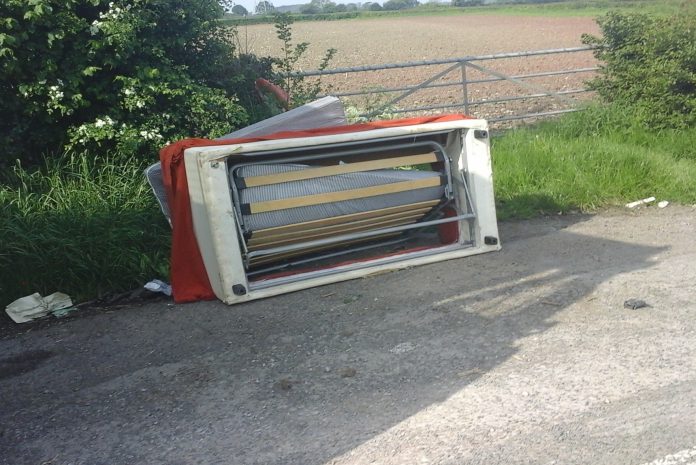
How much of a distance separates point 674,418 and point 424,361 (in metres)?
1.44

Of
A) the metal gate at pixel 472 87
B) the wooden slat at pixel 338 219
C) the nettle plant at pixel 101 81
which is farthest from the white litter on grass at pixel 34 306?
the metal gate at pixel 472 87

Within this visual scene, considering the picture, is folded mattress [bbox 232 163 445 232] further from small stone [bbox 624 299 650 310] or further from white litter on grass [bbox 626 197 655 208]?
white litter on grass [bbox 626 197 655 208]

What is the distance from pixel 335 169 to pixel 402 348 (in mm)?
1837

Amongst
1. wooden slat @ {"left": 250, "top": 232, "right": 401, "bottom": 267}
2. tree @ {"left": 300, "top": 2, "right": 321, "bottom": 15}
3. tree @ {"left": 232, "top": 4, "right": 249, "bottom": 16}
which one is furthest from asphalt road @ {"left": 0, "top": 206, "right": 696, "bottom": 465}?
tree @ {"left": 300, "top": 2, "right": 321, "bottom": 15}

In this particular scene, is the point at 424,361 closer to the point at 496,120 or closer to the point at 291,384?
the point at 291,384

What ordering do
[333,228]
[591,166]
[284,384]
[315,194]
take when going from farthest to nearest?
[591,166] < [333,228] < [315,194] < [284,384]

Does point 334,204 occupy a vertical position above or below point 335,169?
below

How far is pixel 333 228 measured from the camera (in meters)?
6.68

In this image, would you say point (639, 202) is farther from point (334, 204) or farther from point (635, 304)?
point (334, 204)

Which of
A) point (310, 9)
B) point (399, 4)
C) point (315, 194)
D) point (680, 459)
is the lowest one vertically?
point (399, 4)

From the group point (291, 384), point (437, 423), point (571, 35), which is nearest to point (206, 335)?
point (291, 384)

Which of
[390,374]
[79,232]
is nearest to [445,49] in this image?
[79,232]

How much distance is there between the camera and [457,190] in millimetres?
7246

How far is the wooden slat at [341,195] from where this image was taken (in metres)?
6.23
